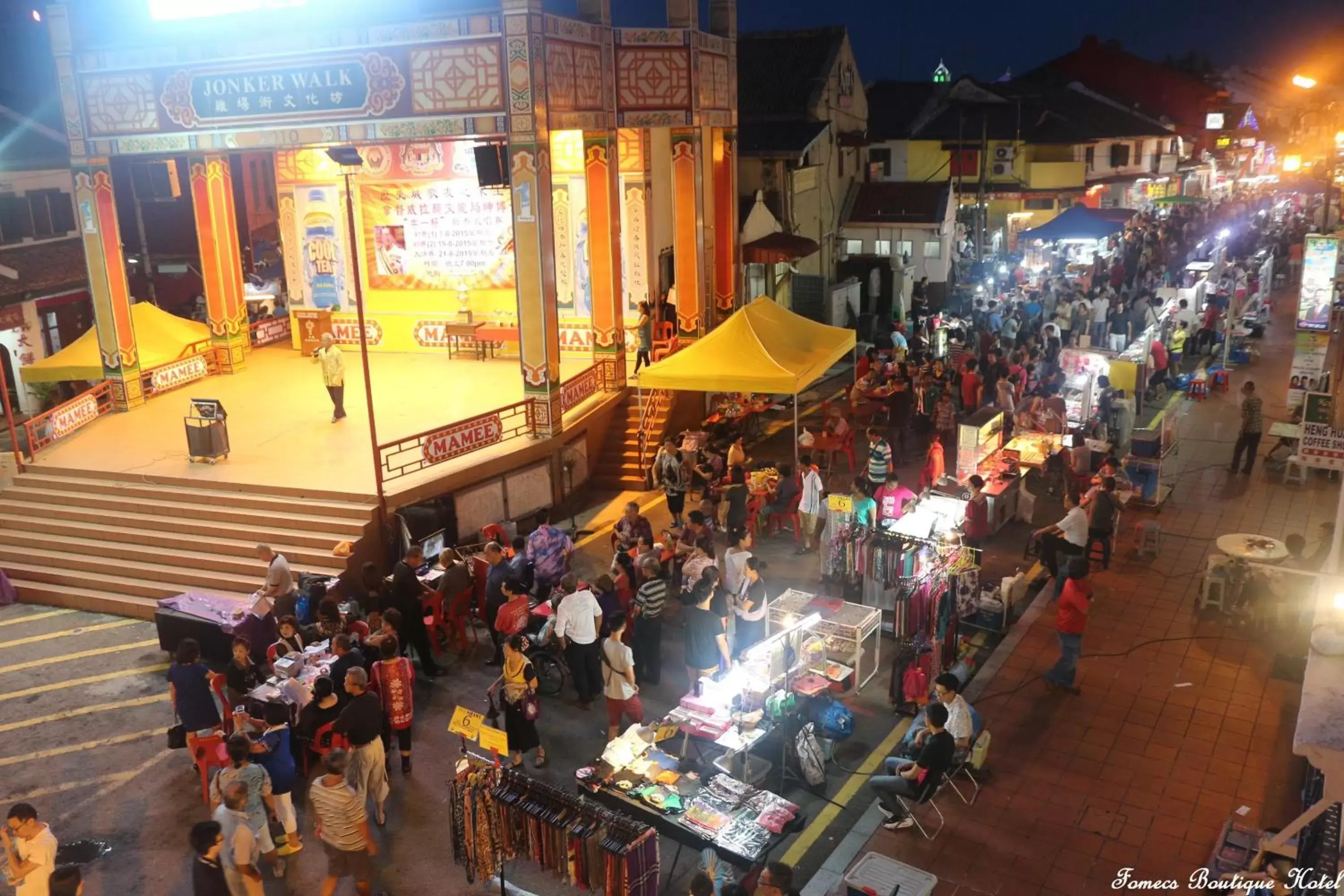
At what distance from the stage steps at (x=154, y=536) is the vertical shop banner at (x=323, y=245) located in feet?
27.5

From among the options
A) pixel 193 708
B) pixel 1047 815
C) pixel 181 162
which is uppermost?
pixel 181 162

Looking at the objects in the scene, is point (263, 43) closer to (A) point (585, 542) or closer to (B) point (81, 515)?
(B) point (81, 515)

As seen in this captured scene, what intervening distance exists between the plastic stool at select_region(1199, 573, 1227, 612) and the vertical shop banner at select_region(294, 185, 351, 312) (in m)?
18.0

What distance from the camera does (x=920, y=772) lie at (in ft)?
29.2

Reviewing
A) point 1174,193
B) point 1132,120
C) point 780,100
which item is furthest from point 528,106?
point 1174,193

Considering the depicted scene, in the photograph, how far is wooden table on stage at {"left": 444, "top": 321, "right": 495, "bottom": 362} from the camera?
22.9m

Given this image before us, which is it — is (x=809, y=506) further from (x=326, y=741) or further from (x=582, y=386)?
(x=326, y=741)

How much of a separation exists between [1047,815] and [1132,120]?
1665 inches

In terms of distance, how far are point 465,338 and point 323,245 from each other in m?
3.91

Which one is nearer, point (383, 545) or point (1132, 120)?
Result: point (383, 545)

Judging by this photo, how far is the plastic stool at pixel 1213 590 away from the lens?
12.9 metres

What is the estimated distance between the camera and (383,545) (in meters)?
15.2

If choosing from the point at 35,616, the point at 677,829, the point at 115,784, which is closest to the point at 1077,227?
the point at 677,829

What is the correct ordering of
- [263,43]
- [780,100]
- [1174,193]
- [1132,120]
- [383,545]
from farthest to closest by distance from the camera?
[1174,193] → [1132,120] → [780,100] → [263,43] → [383,545]
